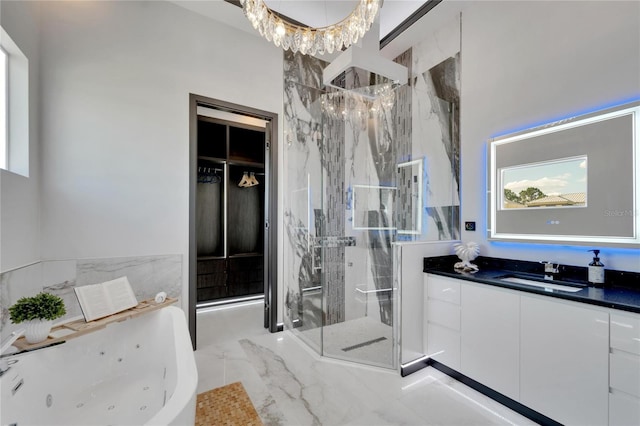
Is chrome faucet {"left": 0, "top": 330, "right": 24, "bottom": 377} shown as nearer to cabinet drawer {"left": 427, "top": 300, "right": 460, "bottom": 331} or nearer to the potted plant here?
the potted plant

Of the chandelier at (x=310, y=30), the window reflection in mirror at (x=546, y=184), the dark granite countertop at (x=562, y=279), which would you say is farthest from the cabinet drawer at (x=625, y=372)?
the chandelier at (x=310, y=30)

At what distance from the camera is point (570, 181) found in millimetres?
2102

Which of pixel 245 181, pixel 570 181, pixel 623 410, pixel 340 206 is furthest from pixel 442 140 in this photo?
pixel 245 181

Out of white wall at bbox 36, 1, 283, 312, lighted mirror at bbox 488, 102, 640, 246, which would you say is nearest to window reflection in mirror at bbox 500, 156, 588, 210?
lighted mirror at bbox 488, 102, 640, 246

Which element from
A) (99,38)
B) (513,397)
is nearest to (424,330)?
(513,397)

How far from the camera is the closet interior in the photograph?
4.13 meters

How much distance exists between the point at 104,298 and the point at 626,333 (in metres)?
3.30

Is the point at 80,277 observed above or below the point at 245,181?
below

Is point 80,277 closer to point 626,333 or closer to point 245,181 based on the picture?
point 245,181

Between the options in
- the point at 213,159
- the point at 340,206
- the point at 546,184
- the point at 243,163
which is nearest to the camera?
the point at 546,184

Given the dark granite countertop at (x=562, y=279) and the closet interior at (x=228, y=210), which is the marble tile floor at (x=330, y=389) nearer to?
the dark granite countertop at (x=562, y=279)

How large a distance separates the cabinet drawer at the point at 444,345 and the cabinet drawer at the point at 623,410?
880mm

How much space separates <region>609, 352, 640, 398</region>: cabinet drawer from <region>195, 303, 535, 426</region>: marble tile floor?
0.62 m

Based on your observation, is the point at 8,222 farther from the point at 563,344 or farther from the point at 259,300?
the point at 563,344
